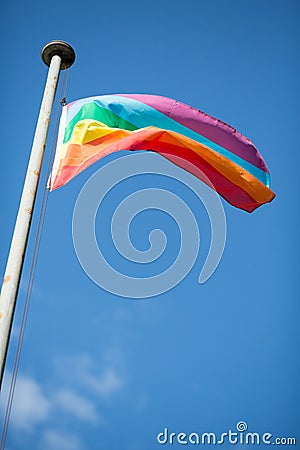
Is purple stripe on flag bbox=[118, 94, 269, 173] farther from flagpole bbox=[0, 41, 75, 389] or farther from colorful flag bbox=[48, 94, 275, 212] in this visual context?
flagpole bbox=[0, 41, 75, 389]

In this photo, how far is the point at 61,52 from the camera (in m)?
8.02

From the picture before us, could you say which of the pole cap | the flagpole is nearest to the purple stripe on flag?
the pole cap

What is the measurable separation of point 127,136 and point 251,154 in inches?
90.1

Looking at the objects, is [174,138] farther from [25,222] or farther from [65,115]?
[25,222]

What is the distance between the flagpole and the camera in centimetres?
593

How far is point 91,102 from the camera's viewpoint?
28.0 ft

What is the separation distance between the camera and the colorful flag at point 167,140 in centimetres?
804

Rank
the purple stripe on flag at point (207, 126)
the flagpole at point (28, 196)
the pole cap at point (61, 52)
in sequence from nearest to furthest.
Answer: the flagpole at point (28, 196), the pole cap at point (61, 52), the purple stripe on flag at point (207, 126)

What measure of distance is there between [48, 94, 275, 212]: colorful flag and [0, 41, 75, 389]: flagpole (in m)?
0.55

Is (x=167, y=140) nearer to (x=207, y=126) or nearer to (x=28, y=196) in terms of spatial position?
(x=207, y=126)

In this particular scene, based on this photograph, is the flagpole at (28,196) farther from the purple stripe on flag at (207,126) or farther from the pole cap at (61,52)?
the purple stripe on flag at (207,126)

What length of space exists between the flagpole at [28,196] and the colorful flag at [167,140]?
0.55 m

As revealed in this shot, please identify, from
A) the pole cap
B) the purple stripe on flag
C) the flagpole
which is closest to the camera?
the flagpole

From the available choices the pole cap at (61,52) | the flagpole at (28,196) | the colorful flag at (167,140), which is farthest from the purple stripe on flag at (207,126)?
the flagpole at (28,196)
